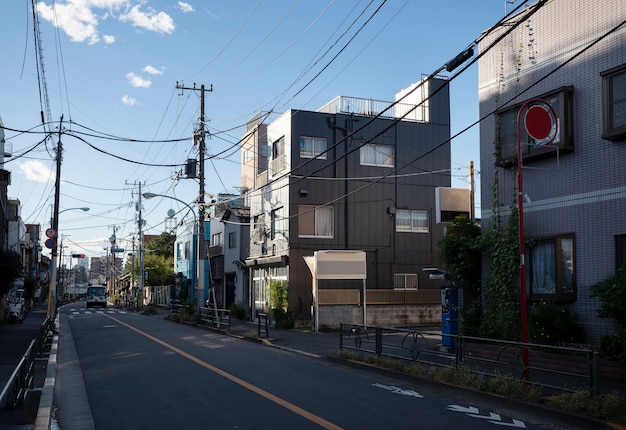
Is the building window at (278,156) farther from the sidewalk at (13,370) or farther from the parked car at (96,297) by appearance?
the parked car at (96,297)

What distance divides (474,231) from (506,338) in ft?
10.6

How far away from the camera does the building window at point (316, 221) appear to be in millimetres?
29422

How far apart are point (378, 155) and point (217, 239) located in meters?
17.4

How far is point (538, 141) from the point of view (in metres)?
14.0

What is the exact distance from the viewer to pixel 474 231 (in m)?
16.6

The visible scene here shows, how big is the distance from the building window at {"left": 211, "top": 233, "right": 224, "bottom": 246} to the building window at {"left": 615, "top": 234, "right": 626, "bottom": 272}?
32.7 metres

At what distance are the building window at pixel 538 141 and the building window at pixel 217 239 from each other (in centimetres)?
2963

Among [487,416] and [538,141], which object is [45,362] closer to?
[487,416]

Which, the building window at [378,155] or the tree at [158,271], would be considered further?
the tree at [158,271]

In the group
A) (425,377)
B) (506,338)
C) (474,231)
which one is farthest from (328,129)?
(425,377)

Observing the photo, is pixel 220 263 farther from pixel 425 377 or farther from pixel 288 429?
pixel 288 429

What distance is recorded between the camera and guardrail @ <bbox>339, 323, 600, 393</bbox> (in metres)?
9.87

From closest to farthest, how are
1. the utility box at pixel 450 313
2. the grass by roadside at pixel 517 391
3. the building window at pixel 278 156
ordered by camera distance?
the grass by roadside at pixel 517 391 → the utility box at pixel 450 313 → the building window at pixel 278 156

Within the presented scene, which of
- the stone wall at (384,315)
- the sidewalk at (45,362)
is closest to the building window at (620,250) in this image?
the sidewalk at (45,362)
